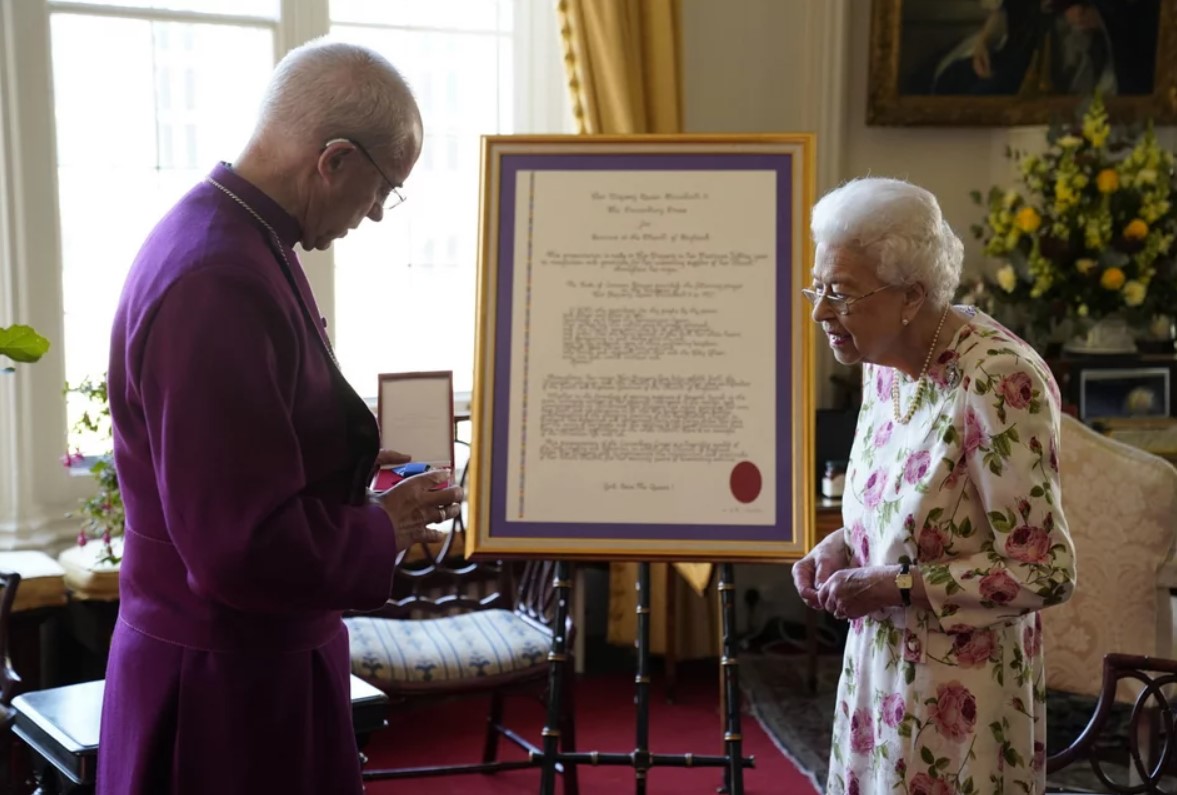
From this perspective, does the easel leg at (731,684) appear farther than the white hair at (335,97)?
Yes

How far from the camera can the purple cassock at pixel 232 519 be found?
1503 millimetres

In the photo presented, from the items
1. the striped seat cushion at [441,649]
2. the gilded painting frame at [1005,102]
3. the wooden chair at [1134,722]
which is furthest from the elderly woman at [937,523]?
the gilded painting frame at [1005,102]

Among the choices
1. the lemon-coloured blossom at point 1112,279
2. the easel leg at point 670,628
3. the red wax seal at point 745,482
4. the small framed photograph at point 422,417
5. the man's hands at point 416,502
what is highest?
the lemon-coloured blossom at point 1112,279

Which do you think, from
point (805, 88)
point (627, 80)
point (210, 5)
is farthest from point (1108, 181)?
point (210, 5)

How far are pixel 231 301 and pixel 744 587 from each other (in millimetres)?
3468

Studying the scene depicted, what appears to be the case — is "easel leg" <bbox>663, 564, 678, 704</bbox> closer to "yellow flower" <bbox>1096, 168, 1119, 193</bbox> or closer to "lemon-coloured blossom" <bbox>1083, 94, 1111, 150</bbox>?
"yellow flower" <bbox>1096, 168, 1119, 193</bbox>

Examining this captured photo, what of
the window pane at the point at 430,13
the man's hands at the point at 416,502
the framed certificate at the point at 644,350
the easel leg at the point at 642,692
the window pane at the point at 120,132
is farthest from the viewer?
the window pane at the point at 430,13

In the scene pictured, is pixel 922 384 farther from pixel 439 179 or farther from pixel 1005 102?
pixel 1005 102

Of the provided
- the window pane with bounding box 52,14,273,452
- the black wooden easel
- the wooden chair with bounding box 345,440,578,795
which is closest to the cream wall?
the wooden chair with bounding box 345,440,578,795

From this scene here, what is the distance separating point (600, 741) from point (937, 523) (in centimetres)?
220

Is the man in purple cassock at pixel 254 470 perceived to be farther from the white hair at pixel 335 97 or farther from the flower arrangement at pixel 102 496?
the flower arrangement at pixel 102 496

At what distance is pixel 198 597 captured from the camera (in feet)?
5.33

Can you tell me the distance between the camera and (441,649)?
3285 millimetres

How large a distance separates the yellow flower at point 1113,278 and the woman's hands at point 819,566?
215 cm
